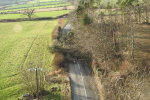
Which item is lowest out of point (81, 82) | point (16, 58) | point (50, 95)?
point (50, 95)

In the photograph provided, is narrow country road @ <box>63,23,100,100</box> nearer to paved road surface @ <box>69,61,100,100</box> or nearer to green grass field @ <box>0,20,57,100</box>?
paved road surface @ <box>69,61,100,100</box>

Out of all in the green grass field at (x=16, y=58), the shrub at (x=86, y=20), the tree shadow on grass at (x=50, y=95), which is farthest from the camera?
the shrub at (x=86, y=20)

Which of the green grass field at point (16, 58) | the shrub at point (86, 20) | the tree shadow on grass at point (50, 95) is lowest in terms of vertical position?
the tree shadow on grass at point (50, 95)

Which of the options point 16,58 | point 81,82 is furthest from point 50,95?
point 16,58

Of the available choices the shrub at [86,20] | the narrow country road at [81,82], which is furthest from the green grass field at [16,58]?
the shrub at [86,20]

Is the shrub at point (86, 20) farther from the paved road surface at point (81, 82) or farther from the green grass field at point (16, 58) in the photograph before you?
the green grass field at point (16, 58)

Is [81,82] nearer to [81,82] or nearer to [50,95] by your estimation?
[81,82]

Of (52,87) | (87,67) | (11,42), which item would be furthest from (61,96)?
(11,42)

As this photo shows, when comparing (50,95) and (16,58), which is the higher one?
(16,58)

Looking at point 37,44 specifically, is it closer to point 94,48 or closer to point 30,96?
point 94,48
